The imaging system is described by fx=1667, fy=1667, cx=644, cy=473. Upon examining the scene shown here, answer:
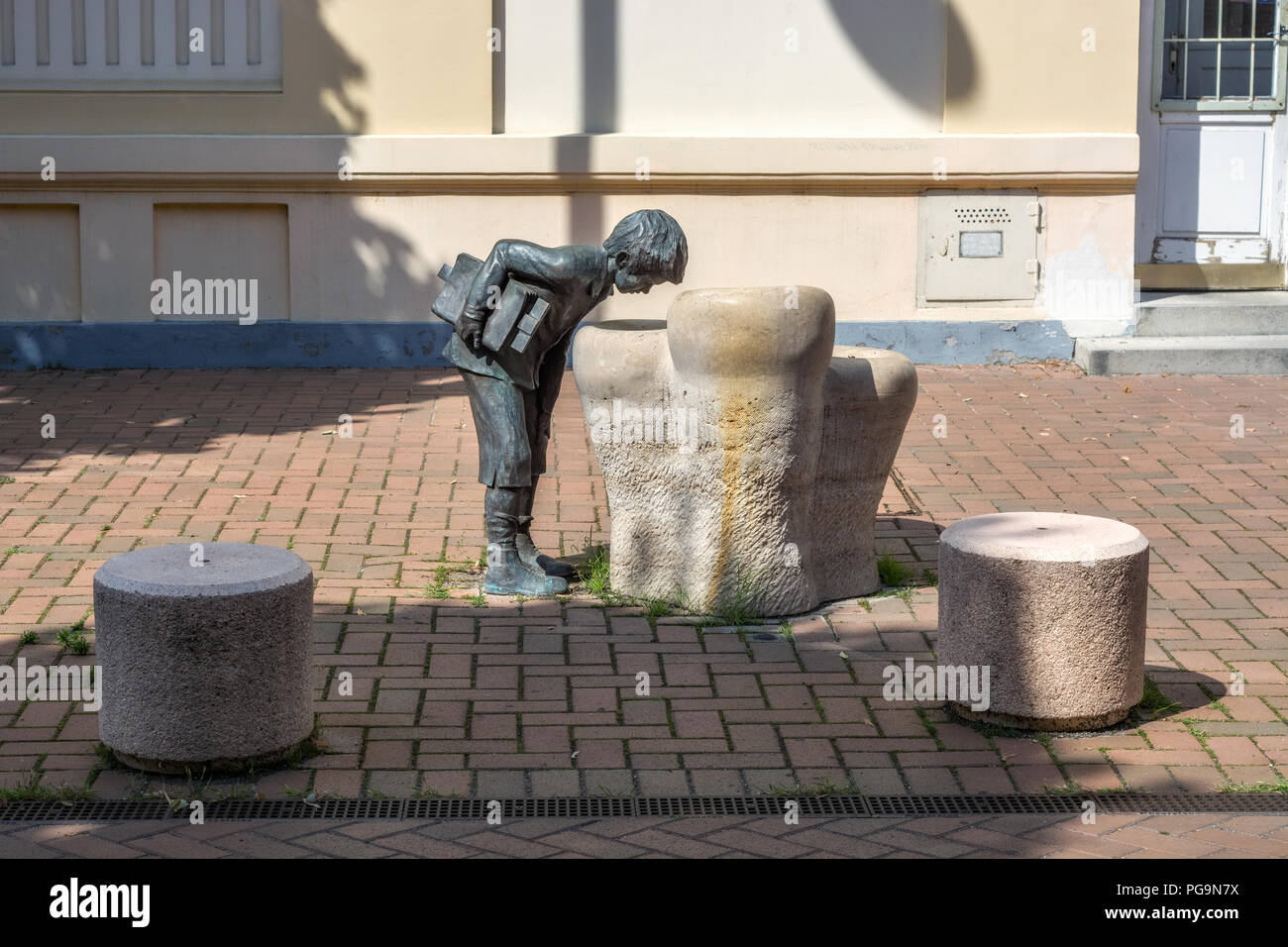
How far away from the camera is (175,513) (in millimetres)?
7750

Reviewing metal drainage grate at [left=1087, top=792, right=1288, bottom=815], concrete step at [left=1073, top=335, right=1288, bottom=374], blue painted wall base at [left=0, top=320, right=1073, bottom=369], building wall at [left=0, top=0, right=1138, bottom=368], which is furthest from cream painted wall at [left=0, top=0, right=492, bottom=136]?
metal drainage grate at [left=1087, top=792, right=1288, bottom=815]

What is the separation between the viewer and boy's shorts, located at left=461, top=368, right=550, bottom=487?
646cm

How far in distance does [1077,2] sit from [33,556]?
25.0 feet

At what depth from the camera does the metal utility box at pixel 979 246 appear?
11.2m

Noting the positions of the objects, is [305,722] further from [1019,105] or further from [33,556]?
[1019,105]

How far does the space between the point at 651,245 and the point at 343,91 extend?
5.52 metres

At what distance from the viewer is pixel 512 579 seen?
262 inches

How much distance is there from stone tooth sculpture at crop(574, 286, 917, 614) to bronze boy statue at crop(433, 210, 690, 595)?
19 cm

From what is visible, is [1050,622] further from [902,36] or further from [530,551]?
[902,36]

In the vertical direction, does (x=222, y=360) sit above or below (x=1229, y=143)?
below

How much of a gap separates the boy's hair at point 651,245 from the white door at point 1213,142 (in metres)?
6.66

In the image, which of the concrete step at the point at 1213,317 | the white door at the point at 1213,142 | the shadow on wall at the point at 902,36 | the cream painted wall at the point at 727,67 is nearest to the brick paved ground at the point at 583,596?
the concrete step at the point at 1213,317

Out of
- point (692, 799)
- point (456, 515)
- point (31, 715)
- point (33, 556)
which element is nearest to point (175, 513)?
point (33, 556)

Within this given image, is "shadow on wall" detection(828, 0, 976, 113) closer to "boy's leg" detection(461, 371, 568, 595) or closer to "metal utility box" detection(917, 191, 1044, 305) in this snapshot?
"metal utility box" detection(917, 191, 1044, 305)
